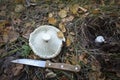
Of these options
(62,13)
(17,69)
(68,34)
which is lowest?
(17,69)

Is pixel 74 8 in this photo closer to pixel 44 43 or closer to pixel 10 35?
pixel 44 43

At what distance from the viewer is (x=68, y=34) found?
1.79 metres

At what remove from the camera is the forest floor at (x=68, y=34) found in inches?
65.4

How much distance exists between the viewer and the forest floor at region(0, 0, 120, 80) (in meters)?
1.66

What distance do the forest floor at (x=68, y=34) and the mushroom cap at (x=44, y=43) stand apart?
5 centimetres

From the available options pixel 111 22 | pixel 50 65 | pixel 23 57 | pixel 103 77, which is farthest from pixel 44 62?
pixel 111 22

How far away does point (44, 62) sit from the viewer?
5.41 ft

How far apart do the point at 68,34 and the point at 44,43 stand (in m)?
0.22

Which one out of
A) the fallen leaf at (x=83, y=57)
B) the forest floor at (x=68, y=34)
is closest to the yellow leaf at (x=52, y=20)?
the forest floor at (x=68, y=34)

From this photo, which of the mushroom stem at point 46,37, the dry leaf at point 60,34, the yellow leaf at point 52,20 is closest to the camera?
the mushroom stem at point 46,37

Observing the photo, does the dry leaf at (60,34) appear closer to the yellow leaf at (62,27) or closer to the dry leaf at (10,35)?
the yellow leaf at (62,27)

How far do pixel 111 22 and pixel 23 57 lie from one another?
70cm

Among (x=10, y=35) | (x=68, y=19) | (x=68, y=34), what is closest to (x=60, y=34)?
(x=68, y=34)

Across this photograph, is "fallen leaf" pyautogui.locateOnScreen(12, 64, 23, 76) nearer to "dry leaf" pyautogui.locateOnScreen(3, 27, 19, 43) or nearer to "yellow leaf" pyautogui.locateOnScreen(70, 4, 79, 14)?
"dry leaf" pyautogui.locateOnScreen(3, 27, 19, 43)
